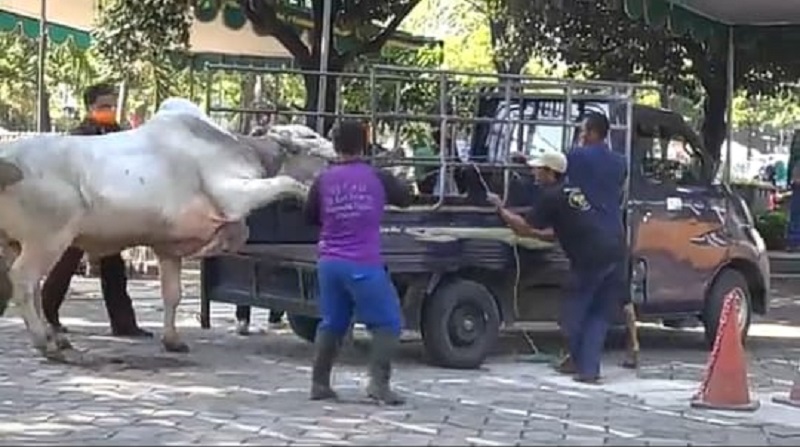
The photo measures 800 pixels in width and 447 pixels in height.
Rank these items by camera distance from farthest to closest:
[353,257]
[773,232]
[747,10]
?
[773,232], [747,10], [353,257]

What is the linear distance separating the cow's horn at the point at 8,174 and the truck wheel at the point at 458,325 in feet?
10.6

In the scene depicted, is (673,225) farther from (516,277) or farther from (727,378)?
(727,378)

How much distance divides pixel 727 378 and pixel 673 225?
10.2ft

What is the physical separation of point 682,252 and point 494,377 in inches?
97.0

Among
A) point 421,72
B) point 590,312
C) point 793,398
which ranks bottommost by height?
point 793,398

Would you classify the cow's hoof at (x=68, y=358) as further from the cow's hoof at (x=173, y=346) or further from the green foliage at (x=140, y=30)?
the green foliage at (x=140, y=30)

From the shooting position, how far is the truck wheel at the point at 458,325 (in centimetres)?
1251

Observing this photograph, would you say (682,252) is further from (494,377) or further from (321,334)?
(321,334)

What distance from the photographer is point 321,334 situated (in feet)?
34.3

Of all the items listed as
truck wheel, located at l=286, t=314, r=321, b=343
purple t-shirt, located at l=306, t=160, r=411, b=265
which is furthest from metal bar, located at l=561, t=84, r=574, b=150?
purple t-shirt, located at l=306, t=160, r=411, b=265

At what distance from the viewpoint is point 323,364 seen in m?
10.5

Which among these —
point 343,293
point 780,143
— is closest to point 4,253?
point 343,293

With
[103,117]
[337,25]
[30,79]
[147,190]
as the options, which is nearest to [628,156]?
[147,190]

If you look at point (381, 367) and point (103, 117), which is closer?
point (381, 367)
